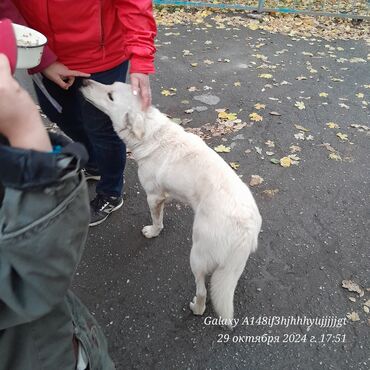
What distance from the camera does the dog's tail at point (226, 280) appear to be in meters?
2.00

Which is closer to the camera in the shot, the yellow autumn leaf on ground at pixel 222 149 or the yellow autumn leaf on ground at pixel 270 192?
the yellow autumn leaf on ground at pixel 270 192

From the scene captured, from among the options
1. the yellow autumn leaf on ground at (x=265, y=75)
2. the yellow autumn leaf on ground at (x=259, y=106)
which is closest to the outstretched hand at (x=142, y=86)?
the yellow autumn leaf on ground at (x=259, y=106)

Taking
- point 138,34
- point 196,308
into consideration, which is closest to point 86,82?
point 138,34

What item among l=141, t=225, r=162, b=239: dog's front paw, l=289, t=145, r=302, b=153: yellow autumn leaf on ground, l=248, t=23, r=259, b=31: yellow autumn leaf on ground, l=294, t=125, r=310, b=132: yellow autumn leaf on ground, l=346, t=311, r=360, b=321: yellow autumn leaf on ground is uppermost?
l=141, t=225, r=162, b=239: dog's front paw

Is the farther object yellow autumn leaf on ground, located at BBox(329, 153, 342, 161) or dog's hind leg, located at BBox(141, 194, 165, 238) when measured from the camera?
yellow autumn leaf on ground, located at BBox(329, 153, 342, 161)

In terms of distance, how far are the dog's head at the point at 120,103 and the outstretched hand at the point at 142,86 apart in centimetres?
8

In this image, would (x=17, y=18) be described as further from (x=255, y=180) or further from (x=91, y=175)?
(x=255, y=180)

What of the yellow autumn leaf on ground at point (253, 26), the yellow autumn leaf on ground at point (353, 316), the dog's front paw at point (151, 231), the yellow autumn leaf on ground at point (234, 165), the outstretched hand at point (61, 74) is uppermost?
the outstretched hand at point (61, 74)

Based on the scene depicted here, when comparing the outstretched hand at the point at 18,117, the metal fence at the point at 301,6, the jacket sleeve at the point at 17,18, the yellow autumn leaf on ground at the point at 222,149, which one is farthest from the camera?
the metal fence at the point at 301,6

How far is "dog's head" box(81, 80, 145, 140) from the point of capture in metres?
2.38

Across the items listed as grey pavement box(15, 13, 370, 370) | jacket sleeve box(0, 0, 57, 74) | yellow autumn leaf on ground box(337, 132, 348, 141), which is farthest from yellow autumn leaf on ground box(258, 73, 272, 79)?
jacket sleeve box(0, 0, 57, 74)

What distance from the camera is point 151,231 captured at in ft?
9.64

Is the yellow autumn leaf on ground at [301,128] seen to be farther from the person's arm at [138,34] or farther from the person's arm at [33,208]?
the person's arm at [33,208]

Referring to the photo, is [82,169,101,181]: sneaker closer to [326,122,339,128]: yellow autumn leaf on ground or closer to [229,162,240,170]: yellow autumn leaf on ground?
[229,162,240,170]: yellow autumn leaf on ground
